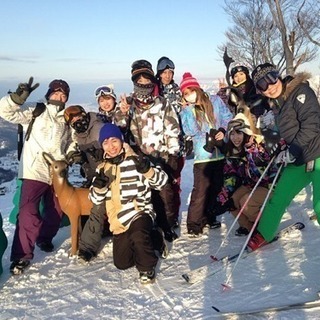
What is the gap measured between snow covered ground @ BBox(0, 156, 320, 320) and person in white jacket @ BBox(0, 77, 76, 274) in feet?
0.85

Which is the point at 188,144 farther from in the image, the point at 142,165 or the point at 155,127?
the point at 142,165

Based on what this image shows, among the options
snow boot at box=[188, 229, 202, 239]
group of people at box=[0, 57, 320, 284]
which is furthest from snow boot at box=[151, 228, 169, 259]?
snow boot at box=[188, 229, 202, 239]

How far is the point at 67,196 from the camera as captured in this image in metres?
4.78

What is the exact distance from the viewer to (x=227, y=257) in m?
4.36

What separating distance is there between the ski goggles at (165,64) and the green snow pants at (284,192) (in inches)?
106

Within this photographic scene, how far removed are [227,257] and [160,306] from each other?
1.08m

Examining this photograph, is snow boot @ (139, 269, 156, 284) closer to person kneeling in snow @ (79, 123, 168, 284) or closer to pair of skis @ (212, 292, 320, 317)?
person kneeling in snow @ (79, 123, 168, 284)

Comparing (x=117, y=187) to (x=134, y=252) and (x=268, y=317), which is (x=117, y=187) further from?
(x=268, y=317)

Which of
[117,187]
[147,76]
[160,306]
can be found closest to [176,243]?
[117,187]

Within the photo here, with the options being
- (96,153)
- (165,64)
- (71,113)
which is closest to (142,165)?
(96,153)

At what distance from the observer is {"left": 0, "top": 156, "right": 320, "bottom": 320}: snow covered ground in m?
3.46

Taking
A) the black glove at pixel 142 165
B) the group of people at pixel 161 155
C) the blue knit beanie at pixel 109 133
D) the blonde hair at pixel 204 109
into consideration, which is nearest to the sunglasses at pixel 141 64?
the group of people at pixel 161 155

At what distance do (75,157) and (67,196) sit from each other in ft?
1.60

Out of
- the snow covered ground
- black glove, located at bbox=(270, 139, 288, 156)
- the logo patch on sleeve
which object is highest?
the logo patch on sleeve
